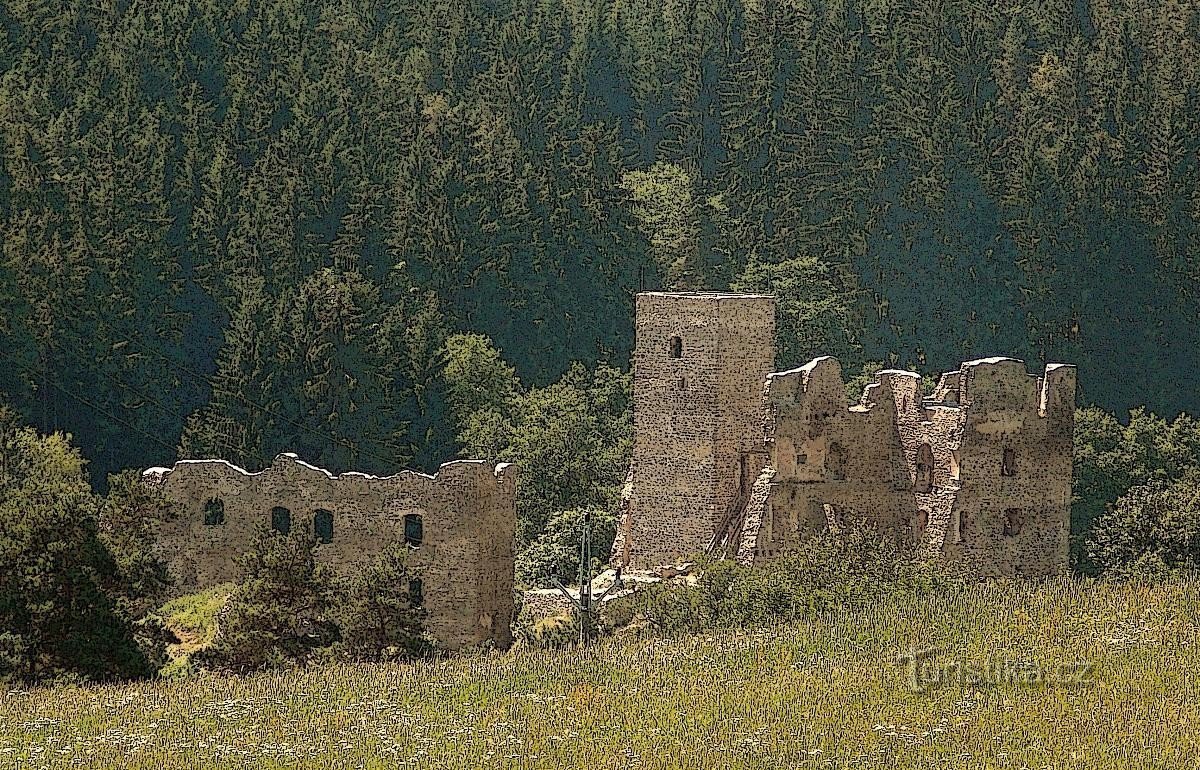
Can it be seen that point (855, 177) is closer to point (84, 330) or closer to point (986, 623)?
point (84, 330)

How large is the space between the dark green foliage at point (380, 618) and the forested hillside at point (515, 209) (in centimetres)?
2221

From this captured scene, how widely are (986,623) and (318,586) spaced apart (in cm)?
1157

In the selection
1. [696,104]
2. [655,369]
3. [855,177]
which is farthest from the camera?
[696,104]

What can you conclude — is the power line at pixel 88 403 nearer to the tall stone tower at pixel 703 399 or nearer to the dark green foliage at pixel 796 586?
the tall stone tower at pixel 703 399

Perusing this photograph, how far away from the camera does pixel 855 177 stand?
3250 inches

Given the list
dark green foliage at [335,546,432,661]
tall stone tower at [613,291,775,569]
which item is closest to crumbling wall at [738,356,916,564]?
tall stone tower at [613,291,775,569]

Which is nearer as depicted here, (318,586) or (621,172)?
(318,586)

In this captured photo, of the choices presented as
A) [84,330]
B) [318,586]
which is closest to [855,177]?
[84,330]

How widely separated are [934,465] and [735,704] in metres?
15.1

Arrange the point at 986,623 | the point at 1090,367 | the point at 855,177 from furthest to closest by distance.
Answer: the point at 855,177 < the point at 1090,367 < the point at 986,623

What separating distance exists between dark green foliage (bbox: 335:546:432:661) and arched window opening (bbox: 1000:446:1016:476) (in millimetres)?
9577

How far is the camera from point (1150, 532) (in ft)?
165

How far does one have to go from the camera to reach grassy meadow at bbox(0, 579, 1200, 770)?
25984 millimetres

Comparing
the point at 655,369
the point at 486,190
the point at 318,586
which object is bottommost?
the point at 318,586
